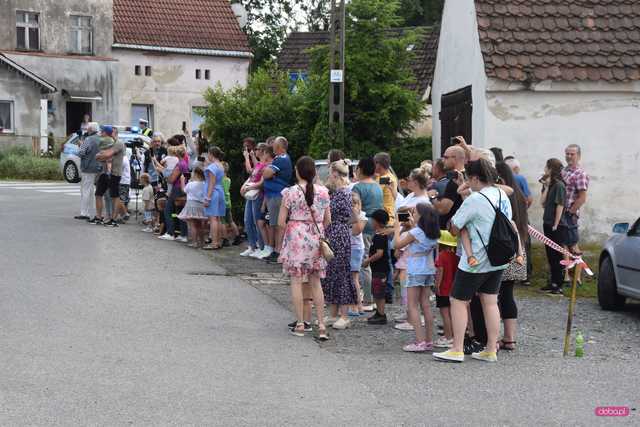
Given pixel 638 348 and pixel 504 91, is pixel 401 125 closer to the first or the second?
pixel 504 91

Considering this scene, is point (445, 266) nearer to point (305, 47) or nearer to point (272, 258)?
point (272, 258)

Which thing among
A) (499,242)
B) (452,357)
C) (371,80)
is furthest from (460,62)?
(452,357)

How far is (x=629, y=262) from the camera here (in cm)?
1234

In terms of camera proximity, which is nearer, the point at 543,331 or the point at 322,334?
the point at 322,334

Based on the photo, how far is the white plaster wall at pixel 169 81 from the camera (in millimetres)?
46844

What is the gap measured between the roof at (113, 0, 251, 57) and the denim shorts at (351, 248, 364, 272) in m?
36.4

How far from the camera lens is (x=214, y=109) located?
20.4 m

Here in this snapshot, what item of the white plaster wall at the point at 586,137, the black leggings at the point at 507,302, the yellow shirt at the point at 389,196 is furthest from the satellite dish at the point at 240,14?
the black leggings at the point at 507,302

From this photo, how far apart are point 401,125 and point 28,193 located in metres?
11.5

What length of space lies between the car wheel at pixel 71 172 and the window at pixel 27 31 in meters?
12.5

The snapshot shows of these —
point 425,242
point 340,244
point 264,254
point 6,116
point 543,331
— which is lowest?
point 543,331

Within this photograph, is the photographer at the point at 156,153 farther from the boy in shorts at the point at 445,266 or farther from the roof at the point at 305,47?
the roof at the point at 305,47

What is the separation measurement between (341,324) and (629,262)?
12.1ft

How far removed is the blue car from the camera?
478 inches
